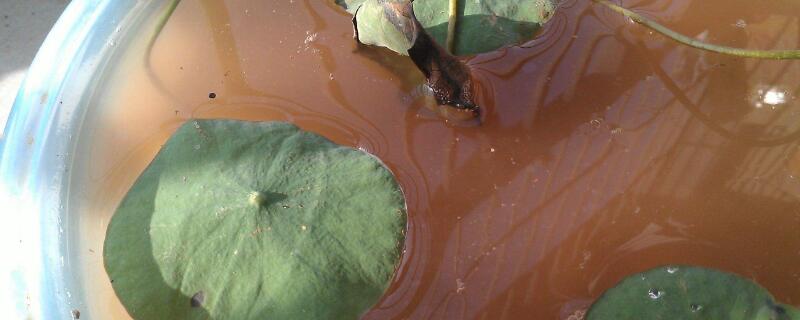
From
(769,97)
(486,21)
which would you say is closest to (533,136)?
(486,21)

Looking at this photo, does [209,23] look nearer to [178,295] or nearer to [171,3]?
[171,3]

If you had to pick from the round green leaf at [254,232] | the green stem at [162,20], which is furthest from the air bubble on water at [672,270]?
the green stem at [162,20]

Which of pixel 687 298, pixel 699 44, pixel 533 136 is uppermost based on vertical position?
pixel 699 44

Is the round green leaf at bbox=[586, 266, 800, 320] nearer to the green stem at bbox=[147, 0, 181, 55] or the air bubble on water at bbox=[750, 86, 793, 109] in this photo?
the air bubble on water at bbox=[750, 86, 793, 109]

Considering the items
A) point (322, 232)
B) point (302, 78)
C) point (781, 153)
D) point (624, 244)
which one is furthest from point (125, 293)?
point (781, 153)

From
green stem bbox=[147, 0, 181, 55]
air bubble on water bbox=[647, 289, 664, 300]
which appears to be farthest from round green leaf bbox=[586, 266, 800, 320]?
green stem bbox=[147, 0, 181, 55]

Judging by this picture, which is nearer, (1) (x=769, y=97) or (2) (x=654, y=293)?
(2) (x=654, y=293)

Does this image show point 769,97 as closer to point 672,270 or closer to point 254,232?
point 672,270

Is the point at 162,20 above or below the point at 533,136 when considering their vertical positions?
above
